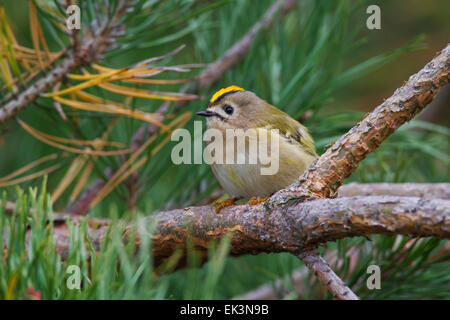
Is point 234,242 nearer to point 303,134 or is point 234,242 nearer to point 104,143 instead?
point 104,143

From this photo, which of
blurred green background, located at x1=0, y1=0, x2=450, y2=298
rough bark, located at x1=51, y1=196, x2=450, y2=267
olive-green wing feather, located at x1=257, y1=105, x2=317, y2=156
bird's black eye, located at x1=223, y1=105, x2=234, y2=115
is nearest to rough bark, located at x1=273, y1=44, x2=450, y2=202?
rough bark, located at x1=51, y1=196, x2=450, y2=267

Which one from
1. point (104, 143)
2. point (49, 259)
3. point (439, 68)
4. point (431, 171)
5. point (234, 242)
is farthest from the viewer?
point (431, 171)

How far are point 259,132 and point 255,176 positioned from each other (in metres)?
0.21

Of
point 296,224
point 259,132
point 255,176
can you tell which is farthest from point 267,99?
point 296,224

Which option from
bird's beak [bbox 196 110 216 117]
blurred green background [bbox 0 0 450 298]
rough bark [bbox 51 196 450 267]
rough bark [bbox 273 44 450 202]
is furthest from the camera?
bird's beak [bbox 196 110 216 117]

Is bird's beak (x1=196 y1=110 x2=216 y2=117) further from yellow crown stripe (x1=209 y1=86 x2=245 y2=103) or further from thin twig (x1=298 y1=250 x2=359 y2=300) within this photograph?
thin twig (x1=298 y1=250 x2=359 y2=300)

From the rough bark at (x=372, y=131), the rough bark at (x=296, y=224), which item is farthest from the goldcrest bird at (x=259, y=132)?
the rough bark at (x=372, y=131)

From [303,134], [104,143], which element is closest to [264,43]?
[303,134]

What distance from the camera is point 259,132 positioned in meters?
1.76

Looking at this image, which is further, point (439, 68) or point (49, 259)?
point (439, 68)

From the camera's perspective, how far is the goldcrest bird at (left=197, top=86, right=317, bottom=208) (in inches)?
63.4
